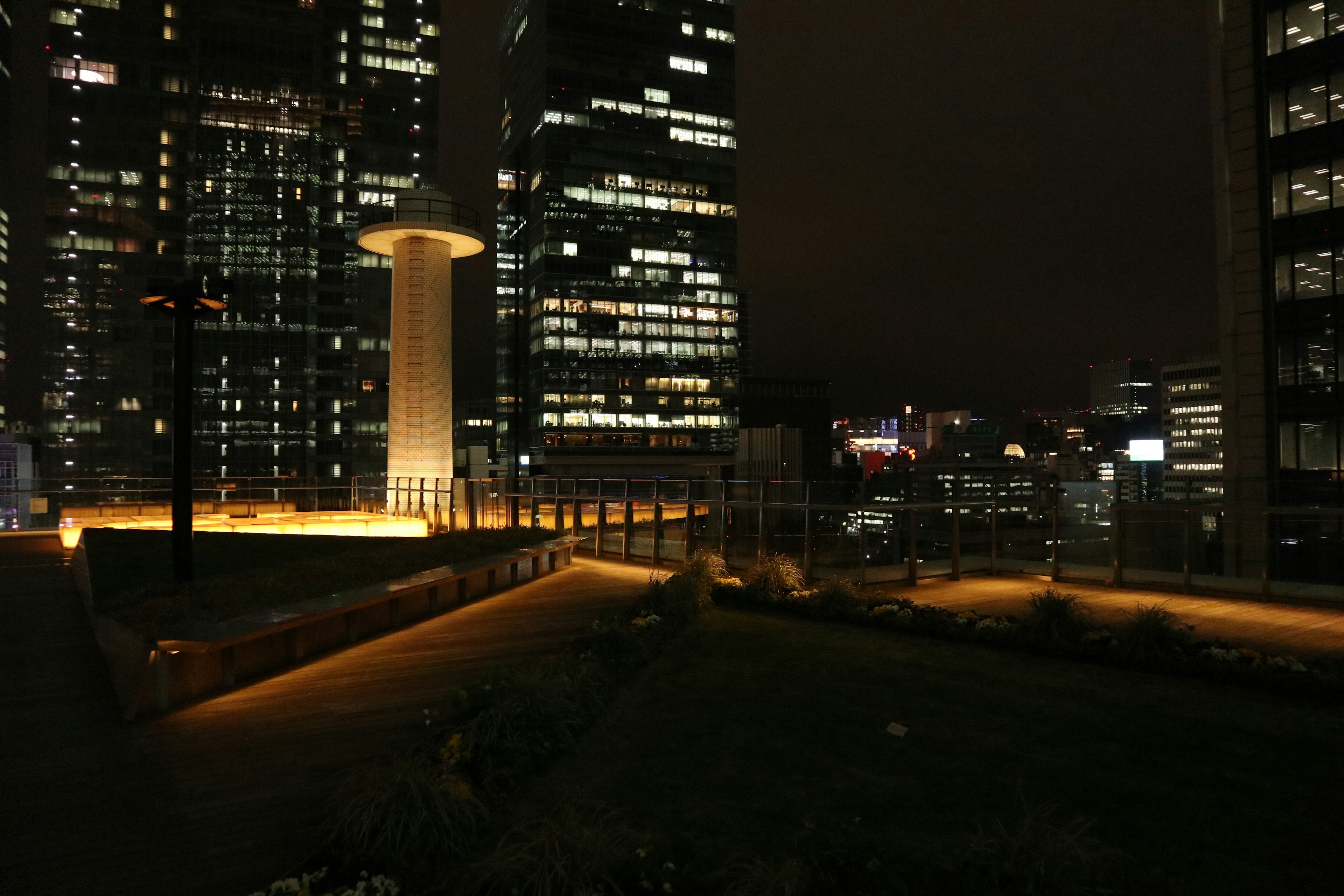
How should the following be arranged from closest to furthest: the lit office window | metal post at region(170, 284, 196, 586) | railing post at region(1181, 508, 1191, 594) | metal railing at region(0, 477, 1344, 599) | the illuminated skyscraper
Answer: metal post at region(170, 284, 196, 586) → railing post at region(1181, 508, 1191, 594) → metal railing at region(0, 477, 1344, 599) → the illuminated skyscraper → the lit office window

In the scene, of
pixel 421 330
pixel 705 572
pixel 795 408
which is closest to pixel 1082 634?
pixel 705 572

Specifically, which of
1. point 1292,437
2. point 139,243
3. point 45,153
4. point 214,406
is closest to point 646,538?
point 1292,437

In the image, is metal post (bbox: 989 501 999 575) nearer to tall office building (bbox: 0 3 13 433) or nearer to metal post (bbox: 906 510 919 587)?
metal post (bbox: 906 510 919 587)

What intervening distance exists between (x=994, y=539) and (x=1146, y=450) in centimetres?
5221

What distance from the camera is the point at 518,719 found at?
5.41 meters

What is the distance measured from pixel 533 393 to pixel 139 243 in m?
47.5

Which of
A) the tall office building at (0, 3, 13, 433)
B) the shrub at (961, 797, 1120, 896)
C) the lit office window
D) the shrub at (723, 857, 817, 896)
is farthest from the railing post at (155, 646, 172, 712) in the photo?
the tall office building at (0, 3, 13, 433)

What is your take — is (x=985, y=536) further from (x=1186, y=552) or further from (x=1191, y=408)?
(x=1191, y=408)

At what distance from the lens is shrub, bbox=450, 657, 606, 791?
16.3 ft

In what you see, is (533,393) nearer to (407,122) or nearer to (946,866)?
(407,122)

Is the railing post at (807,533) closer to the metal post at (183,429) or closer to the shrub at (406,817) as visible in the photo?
the shrub at (406,817)

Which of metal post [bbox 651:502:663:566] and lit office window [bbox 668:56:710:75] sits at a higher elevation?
lit office window [bbox 668:56:710:75]

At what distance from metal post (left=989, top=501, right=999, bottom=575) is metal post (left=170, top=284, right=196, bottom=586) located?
11.1 m

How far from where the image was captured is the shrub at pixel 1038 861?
356cm
